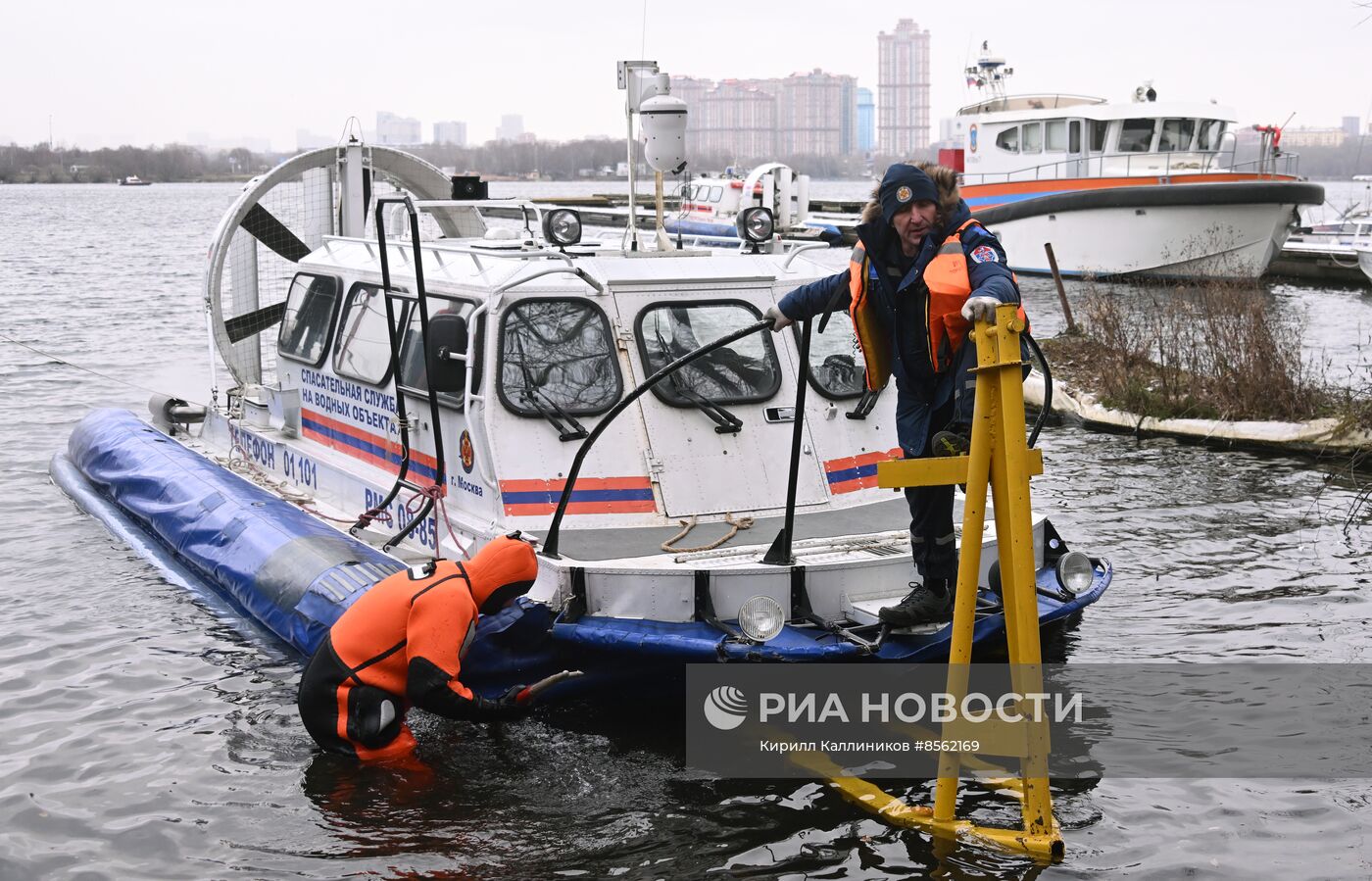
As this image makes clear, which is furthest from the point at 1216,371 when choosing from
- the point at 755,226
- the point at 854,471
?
the point at 854,471

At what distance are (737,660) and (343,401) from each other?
13.5 feet

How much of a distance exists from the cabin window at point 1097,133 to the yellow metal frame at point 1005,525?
1177 inches

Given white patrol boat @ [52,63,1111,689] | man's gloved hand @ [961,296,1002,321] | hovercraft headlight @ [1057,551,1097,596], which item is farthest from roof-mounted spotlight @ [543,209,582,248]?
man's gloved hand @ [961,296,1002,321]

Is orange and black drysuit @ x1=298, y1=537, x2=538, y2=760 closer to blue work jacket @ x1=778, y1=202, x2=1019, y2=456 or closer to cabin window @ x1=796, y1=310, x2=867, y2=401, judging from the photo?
blue work jacket @ x1=778, y1=202, x2=1019, y2=456

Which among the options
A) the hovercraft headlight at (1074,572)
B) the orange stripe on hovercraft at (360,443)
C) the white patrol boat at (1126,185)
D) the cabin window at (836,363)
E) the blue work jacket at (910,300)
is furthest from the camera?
the white patrol boat at (1126,185)

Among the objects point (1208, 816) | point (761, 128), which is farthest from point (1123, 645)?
point (761, 128)

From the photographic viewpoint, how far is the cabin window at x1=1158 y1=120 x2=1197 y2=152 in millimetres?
32812

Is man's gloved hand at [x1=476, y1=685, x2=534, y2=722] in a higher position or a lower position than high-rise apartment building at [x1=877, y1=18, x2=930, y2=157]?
lower

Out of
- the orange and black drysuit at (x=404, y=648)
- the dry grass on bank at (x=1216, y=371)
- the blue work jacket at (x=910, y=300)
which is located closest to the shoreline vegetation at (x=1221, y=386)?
the dry grass on bank at (x=1216, y=371)

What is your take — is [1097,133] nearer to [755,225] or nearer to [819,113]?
[755,225]

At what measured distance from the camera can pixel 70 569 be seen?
411 inches

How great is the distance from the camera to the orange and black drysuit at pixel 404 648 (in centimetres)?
632

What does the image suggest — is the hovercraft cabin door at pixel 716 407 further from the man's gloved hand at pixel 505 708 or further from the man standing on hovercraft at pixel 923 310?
the man's gloved hand at pixel 505 708

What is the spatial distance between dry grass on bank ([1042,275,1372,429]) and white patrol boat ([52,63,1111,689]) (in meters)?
7.75
